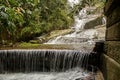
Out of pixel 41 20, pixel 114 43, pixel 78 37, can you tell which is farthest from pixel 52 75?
pixel 41 20

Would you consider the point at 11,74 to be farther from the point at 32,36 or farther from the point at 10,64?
the point at 32,36

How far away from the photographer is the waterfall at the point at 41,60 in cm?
→ 679

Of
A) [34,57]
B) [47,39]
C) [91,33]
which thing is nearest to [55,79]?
[34,57]

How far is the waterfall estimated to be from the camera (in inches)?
267

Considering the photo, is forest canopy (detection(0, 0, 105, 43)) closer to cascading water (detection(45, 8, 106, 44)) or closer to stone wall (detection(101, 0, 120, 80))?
cascading water (detection(45, 8, 106, 44))

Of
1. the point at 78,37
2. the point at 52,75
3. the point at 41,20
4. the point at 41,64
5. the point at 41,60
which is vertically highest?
the point at 41,20

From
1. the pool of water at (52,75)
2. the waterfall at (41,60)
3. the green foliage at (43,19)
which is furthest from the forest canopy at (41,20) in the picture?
the pool of water at (52,75)

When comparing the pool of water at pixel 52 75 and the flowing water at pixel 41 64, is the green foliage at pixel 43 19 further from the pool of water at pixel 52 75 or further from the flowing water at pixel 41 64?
the pool of water at pixel 52 75

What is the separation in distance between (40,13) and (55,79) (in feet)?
28.0

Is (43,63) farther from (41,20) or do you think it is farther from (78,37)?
(41,20)

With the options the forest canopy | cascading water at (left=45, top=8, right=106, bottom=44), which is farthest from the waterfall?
the forest canopy

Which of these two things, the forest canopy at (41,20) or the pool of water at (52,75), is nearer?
the pool of water at (52,75)

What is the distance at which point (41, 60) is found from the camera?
7207 mm

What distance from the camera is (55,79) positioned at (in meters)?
5.93
